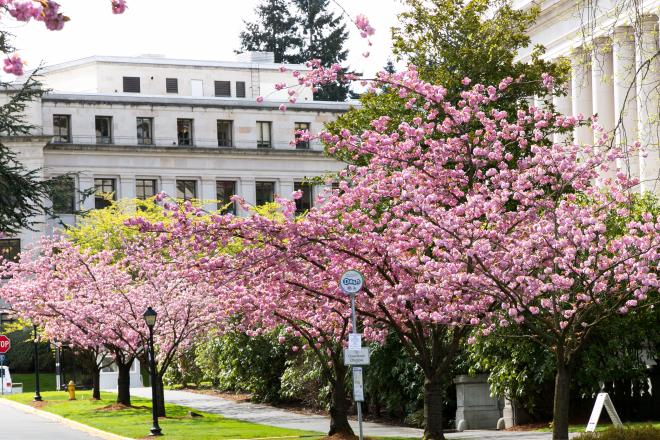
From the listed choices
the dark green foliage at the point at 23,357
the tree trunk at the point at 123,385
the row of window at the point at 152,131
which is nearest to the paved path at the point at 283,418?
the tree trunk at the point at 123,385

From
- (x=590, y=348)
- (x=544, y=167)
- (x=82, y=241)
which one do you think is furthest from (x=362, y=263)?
(x=82, y=241)

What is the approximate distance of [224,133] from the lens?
98062 mm

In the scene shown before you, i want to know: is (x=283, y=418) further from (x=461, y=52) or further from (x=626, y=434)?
(x=626, y=434)

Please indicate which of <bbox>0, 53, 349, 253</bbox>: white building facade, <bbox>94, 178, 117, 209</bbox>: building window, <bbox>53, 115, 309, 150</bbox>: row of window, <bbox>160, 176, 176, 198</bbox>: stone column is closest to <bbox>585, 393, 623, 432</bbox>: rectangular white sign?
<bbox>53, 115, 309, 150</bbox>: row of window

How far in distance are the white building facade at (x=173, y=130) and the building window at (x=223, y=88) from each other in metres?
0.08

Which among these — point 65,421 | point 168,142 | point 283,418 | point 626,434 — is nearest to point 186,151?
point 168,142

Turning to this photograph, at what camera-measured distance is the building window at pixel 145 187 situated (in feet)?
312

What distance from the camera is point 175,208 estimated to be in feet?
74.3

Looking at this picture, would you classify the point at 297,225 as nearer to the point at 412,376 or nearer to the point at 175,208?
the point at 175,208

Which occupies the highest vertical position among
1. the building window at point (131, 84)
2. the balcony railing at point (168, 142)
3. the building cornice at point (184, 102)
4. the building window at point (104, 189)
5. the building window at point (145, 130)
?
the building window at point (131, 84)

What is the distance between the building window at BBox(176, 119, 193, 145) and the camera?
96500mm

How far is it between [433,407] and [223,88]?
8016 centimetres

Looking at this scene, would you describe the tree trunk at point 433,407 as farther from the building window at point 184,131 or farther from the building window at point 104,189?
the building window at point 184,131

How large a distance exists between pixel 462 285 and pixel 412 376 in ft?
39.9
